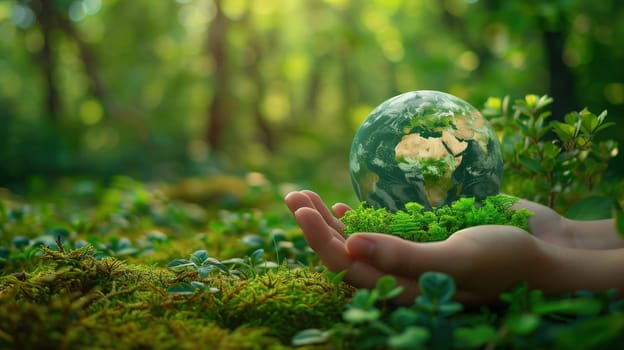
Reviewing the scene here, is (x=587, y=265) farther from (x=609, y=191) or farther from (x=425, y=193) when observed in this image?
(x=609, y=191)

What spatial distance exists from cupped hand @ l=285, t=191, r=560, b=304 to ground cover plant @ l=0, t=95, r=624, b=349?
0.25 feet

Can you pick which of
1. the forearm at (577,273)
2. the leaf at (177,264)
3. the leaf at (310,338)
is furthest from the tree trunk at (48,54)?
the forearm at (577,273)

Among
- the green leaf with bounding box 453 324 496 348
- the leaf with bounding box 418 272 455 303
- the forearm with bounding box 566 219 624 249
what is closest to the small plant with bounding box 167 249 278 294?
the leaf with bounding box 418 272 455 303

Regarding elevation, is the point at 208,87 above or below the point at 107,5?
below

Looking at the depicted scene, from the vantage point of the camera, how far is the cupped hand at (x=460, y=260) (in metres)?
1.82

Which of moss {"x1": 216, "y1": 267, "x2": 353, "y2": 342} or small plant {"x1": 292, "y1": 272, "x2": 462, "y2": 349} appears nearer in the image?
small plant {"x1": 292, "y1": 272, "x2": 462, "y2": 349}

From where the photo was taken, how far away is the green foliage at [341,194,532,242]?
2.23m

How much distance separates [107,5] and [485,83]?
1143 cm

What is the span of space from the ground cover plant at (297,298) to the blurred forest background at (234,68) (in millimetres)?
1125

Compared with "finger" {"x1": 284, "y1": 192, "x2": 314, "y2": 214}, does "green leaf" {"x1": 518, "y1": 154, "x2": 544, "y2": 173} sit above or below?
above

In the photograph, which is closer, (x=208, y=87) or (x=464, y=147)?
(x=464, y=147)

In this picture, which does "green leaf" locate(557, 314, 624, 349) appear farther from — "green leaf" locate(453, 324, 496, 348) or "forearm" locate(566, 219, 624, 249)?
"forearm" locate(566, 219, 624, 249)

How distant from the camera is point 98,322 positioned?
187cm

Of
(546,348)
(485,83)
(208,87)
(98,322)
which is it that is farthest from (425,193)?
(208,87)
